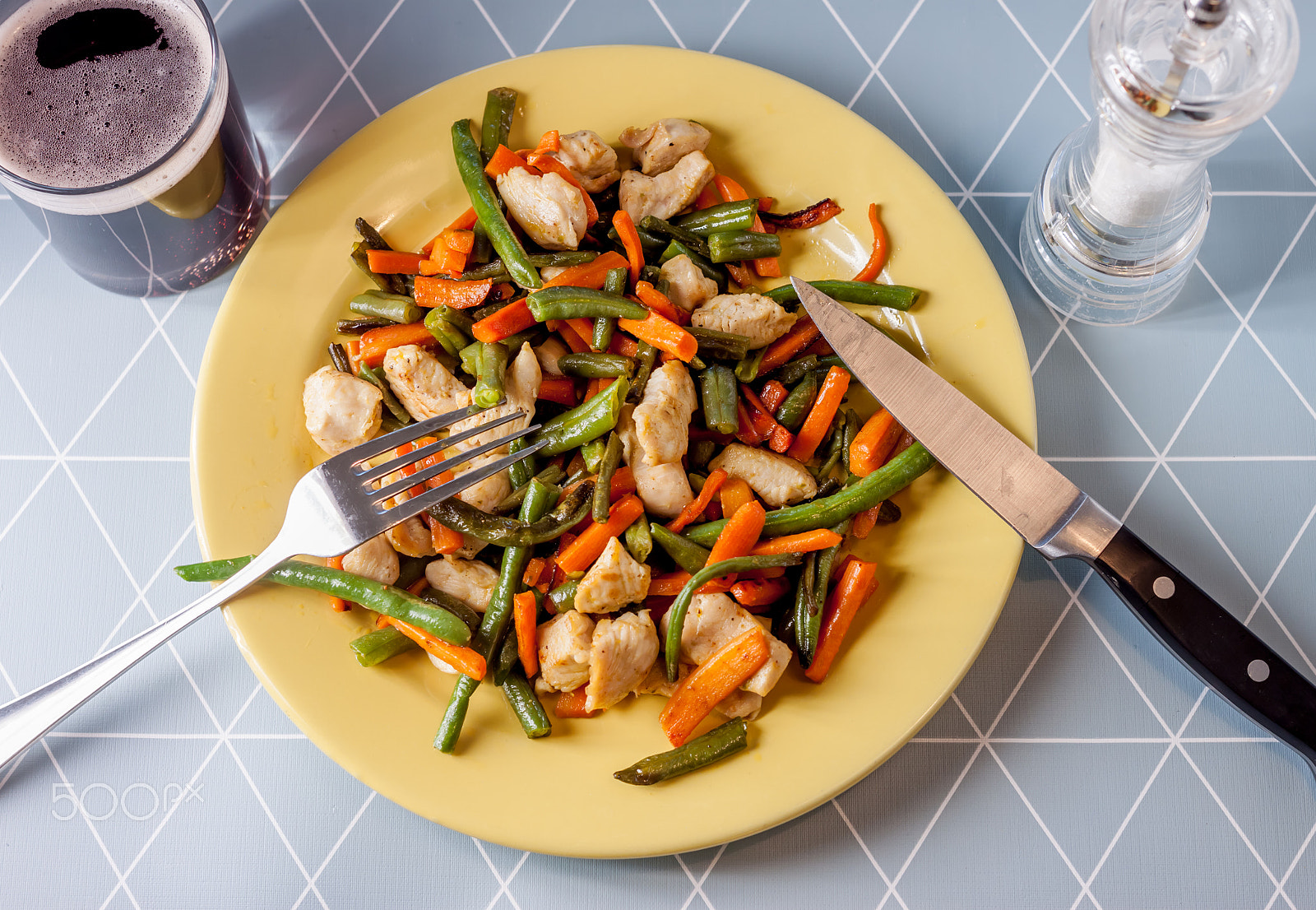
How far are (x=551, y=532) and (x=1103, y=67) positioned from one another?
189 centimetres

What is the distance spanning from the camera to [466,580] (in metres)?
2.58

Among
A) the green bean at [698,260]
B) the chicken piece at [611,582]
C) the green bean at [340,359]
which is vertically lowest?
the green bean at [340,359]

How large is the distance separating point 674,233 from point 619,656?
1.25 meters

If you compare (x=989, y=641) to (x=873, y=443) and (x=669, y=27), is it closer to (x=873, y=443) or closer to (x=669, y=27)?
(x=873, y=443)

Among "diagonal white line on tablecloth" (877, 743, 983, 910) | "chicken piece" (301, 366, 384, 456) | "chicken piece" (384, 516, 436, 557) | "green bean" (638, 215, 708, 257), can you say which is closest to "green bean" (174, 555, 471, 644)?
"chicken piece" (384, 516, 436, 557)

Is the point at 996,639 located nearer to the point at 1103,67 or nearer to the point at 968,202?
the point at 968,202

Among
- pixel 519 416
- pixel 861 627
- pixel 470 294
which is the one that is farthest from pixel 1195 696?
pixel 470 294

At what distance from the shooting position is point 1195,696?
285 cm

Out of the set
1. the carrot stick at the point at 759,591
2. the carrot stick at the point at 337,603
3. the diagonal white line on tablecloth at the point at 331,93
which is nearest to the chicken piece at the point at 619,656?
the carrot stick at the point at 759,591

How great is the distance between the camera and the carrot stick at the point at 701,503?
8.48ft

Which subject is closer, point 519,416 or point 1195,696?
point 519,416

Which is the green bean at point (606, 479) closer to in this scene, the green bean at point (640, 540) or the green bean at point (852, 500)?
the green bean at point (640, 540)

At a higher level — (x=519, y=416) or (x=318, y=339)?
(x=519, y=416)

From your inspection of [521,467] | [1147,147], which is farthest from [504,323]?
[1147,147]
